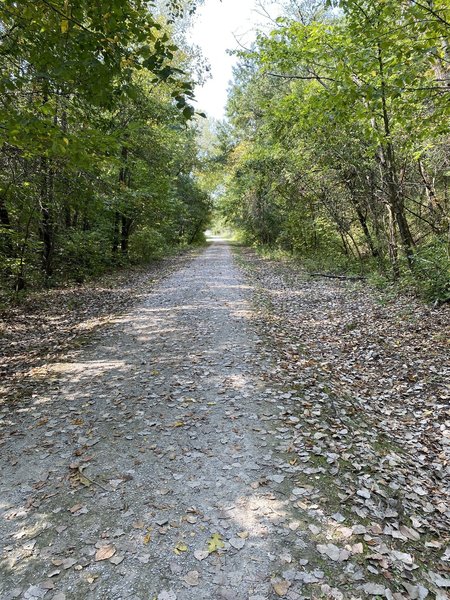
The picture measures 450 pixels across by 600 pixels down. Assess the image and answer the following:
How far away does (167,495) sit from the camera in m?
3.68

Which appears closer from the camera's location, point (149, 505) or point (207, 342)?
point (149, 505)

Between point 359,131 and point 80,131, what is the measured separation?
31.4ft

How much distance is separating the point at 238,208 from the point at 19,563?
31.6 m

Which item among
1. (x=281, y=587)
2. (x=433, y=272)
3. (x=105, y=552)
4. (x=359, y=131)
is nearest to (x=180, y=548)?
(x=105, y=552)

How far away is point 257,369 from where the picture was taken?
6465mm

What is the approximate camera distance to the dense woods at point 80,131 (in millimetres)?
4035

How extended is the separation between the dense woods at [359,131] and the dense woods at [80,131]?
303cm

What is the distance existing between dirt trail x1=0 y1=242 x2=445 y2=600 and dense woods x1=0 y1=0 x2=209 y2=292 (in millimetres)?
3442

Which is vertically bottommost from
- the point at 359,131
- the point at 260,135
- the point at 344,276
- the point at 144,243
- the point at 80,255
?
the point at 344,276

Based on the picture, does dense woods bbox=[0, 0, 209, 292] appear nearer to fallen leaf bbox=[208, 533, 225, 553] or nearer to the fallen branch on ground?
fallen leaf bbox=[208, 533, 225, 553]

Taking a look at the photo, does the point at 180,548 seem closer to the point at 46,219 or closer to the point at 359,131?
the point at 46,219

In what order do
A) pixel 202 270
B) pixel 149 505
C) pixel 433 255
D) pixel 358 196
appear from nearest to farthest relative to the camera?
pixel 149 505 → pixel 433 255 → pixel 358 196 → pixel 202 270

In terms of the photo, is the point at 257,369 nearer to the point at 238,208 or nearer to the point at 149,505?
the point at 149,505

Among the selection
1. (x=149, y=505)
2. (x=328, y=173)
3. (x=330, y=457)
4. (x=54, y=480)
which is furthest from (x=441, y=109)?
(x=328, y=173)
